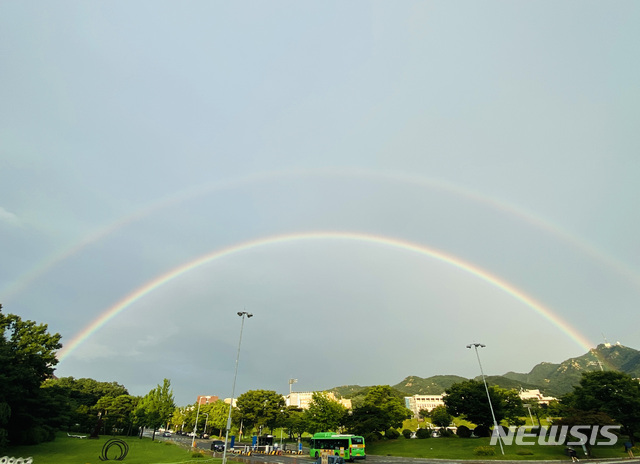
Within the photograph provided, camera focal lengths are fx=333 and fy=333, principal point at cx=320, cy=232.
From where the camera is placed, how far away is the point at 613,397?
41594 millimetres

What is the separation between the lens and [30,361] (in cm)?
4494

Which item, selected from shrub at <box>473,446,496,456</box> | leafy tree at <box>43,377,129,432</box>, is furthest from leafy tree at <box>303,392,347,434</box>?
leafy tree at <box>43,377,129,432</box>

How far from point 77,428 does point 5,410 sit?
78.3 metres

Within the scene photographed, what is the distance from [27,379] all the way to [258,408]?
46.1 metres

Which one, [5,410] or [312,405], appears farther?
[312,405]

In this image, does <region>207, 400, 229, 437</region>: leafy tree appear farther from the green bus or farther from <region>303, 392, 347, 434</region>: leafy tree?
the green bus

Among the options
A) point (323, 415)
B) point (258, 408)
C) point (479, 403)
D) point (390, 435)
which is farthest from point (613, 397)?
point (258, 408)

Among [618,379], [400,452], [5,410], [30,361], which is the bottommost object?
[400,452]

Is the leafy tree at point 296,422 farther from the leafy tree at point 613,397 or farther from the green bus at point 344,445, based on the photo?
the leafy tree at point 613,397

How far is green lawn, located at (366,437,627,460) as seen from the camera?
3794cm

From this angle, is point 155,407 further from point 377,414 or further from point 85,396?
point 377,414

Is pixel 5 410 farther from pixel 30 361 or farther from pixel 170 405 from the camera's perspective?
pixel 170 405

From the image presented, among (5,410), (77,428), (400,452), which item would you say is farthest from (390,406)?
(77,428)

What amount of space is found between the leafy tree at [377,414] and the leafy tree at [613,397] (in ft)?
92.6
